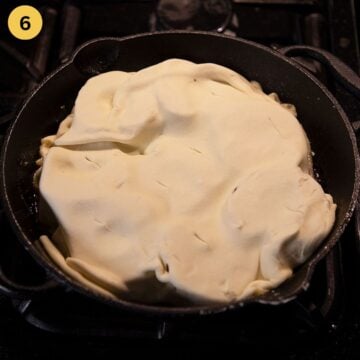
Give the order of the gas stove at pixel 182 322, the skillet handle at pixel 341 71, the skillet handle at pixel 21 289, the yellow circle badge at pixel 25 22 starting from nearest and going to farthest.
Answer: the skillet handle at pixel 21 289
the gas stove at pixel 182 322
the skillet handle at pixel 341 71
the yellow circle badge at pixel 25 22

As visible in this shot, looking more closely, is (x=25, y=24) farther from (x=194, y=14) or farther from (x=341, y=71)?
(x=341, y=71)

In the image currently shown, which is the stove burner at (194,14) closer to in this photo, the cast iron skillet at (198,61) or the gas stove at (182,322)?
the cast iron skillet at (198,61)

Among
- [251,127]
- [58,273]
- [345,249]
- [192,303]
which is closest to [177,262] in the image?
[192,303]

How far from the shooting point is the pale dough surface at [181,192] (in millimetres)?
807

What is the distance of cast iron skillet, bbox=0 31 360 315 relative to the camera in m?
0.94

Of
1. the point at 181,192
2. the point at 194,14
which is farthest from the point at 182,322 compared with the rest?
the point at 194,14

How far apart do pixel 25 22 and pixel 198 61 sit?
0.51m

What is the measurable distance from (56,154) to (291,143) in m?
0.41

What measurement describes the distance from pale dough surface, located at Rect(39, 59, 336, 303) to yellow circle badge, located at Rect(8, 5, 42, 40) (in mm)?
443

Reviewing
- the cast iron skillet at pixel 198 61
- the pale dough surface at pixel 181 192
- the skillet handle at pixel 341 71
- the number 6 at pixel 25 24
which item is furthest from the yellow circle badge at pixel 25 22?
the skillet handle at pixel 341 71

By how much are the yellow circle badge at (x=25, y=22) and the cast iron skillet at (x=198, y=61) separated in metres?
0.34

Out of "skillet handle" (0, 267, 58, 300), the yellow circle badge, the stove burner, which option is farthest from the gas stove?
the stove burner

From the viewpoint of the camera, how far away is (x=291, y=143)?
910 mm

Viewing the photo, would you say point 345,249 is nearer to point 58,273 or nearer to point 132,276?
point 132,276
